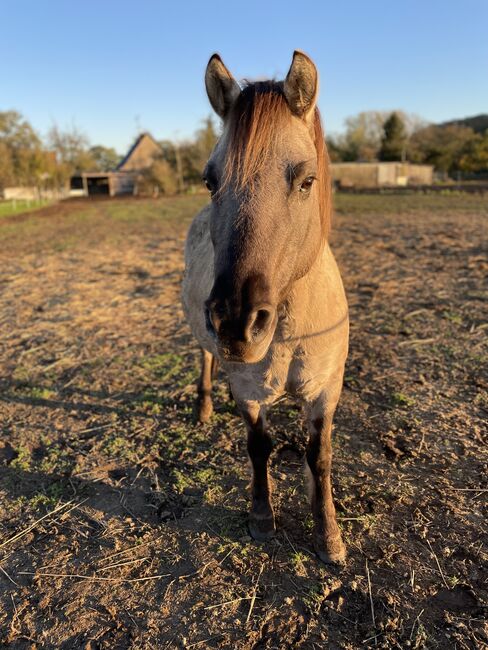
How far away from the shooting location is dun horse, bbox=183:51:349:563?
1742 millimetres

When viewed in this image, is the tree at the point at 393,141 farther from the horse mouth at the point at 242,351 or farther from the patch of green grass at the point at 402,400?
the horse mouth at the point at 242,351

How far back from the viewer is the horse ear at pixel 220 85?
6.55ft

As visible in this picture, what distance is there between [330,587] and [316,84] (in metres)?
2.62

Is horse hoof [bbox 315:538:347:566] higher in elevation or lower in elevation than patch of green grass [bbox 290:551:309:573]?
higher

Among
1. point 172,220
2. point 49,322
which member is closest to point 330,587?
point 49,322

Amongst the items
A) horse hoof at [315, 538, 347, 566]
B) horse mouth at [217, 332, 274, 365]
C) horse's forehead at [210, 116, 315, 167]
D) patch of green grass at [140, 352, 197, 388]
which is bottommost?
horse hoof at [315, 538, 347, 566]

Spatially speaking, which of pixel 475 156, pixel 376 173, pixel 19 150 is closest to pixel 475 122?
pixel 475 156

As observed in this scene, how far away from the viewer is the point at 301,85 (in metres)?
1.95

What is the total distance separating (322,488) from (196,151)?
6209 cm

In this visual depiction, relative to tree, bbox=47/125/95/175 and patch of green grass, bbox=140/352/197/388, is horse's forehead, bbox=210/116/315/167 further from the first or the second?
tree, bbox=47/125/95/175

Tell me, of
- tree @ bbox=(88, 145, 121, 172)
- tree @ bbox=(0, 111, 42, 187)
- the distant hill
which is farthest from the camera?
tree @ bbox=(88, 145, 121, 172)

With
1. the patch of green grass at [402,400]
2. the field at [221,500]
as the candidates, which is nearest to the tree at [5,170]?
the field at [221,500]

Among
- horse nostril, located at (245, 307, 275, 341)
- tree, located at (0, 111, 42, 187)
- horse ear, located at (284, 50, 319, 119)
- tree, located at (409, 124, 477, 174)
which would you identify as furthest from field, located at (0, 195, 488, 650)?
tree, located at (409, 124, 477, 174)

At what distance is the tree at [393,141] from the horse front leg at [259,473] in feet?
220
